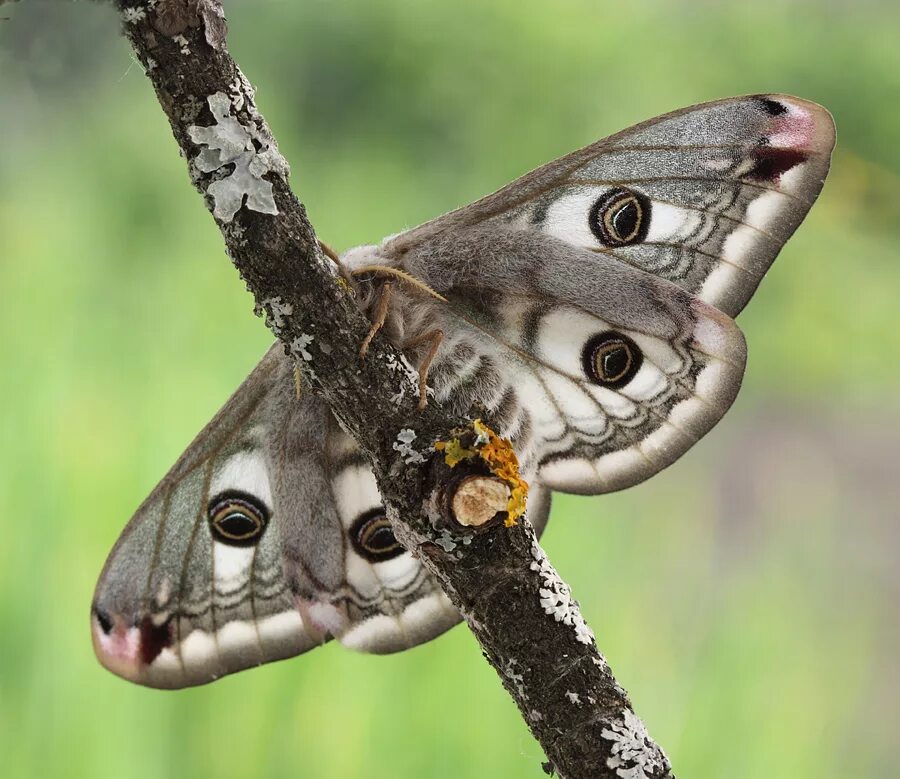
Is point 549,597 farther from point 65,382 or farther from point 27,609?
point 65,382

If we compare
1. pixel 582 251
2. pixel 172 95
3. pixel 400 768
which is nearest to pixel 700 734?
pixel 400 768

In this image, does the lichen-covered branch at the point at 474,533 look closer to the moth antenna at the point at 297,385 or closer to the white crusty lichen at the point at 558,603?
the white crusty lichen at the point at 558,603

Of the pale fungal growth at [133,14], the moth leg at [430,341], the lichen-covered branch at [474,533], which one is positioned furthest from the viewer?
the moth leg at [430,341]

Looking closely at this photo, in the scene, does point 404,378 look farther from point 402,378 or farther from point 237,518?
point 237,518

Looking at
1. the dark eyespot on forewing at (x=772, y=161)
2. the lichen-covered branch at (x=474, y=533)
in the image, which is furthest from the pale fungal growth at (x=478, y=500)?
the dark eyespot on forewing at (x=772, y=161)

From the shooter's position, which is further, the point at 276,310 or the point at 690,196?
the point at 690,196

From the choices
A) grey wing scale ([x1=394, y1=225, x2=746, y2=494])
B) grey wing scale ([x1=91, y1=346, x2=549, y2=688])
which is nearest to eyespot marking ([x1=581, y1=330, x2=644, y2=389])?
grey wing scale ([x1=394, y1=225, x2=746, y2=494])

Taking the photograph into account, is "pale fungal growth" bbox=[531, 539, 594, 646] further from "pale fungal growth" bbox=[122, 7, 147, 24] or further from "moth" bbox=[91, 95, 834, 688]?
"pale fungal growth" bbox=[122, 7, 147, 24]

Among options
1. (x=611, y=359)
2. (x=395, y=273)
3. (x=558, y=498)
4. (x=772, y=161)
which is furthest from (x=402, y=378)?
(x=558, y=498)
